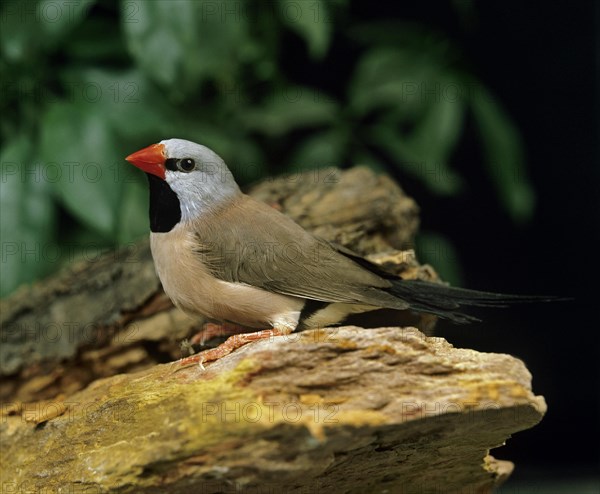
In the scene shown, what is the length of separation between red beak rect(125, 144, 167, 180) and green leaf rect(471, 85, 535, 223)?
7.28 ft

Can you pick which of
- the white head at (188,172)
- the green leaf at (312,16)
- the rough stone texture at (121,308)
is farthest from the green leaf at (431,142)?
the white head at (188,172)

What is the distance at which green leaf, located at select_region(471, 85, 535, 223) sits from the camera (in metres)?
4.36

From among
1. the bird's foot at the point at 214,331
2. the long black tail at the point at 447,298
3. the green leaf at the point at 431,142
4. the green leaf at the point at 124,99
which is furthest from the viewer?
the green leaf at the point at 431,142

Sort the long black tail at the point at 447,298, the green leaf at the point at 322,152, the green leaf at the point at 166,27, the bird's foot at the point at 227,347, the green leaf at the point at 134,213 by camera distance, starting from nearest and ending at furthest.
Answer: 1. the bird's foot at the point at 227,347
2. the long black tail at the point at 447,298
3. the green leaf at the point at 166,27
4. the green leaf at the point at 134,213
5. the green leaf at the point at 322,152

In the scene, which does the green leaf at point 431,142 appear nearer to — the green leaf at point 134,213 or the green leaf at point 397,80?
the green leaf at point 397,80

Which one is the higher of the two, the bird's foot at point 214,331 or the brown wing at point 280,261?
the brown wing at point 280,261

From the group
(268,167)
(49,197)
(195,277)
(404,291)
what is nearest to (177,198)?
(195,277)

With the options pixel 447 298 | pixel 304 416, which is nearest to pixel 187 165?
pixel 447 298

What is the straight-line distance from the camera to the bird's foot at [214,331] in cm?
289

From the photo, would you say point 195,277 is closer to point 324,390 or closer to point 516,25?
point 324,390

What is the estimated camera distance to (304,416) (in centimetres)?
202

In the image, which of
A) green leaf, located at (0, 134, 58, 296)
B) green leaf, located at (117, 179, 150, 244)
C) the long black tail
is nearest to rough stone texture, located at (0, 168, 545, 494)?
the long black tail

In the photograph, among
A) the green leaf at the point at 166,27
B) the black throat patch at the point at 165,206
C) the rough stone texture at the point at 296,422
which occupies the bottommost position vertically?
the rough stone texture at the point at 296,422

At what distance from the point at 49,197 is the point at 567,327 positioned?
11.0 feet
